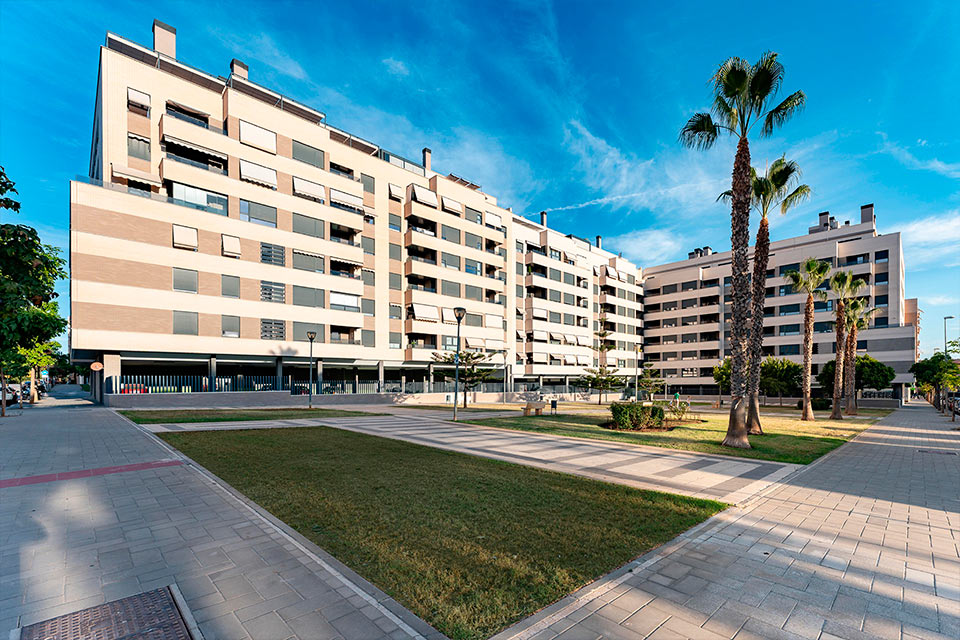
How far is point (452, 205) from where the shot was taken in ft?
154

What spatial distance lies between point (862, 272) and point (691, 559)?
70378 mm

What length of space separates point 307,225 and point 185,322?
1213 centimetres

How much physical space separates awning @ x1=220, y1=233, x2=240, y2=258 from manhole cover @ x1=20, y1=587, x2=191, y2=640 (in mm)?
32957

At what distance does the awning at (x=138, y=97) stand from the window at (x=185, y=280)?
468 inches

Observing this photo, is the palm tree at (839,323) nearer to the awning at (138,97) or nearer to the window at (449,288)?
the window at (449,288)

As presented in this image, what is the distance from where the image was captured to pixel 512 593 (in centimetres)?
395

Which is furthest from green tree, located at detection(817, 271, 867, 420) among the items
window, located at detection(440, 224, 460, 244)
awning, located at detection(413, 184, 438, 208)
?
awning, located at detection(413, 184, 438, 208)

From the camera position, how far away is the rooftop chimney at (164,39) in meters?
33.6

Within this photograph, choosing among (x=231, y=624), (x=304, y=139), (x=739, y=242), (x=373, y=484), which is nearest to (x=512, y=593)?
(x=231, y=624)

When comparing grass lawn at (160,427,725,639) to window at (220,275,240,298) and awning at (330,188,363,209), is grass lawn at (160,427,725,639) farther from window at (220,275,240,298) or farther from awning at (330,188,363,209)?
awning at (330,188,363,209)

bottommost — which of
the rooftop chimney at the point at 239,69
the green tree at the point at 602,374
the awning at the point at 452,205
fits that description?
the green tree at the point at 602,374

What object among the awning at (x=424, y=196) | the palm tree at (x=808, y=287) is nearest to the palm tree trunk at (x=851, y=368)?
the palm tree at (x=808, y=287)

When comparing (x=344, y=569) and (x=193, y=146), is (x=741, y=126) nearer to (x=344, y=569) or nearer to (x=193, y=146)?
(x=344, y=569)

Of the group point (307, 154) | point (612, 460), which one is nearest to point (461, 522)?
point (612, 460)
